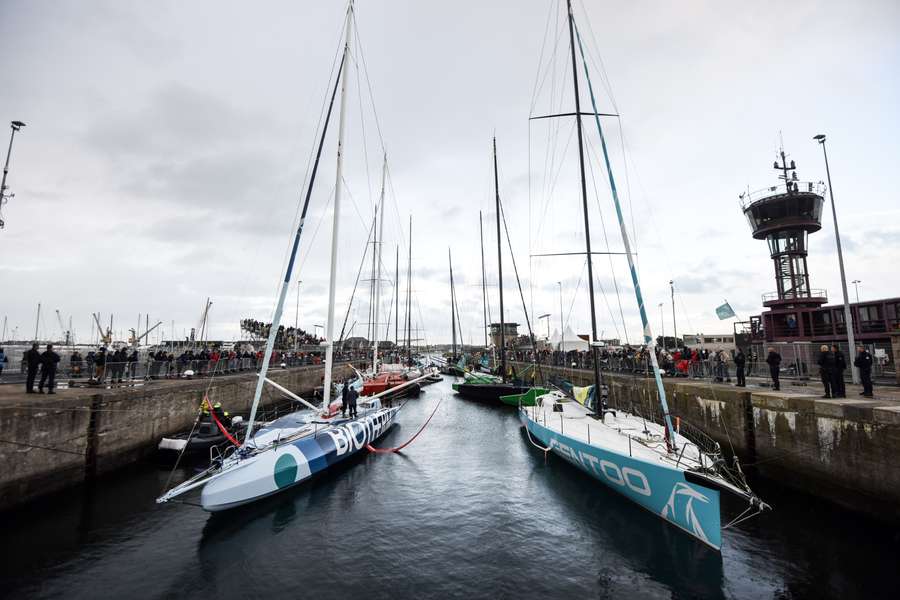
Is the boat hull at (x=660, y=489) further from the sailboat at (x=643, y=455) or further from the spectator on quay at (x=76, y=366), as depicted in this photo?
the spectator on quay at (x=76, y=366)

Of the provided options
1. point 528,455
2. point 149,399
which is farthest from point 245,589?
point 528,455

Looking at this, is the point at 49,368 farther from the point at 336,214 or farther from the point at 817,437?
the point at 817,437

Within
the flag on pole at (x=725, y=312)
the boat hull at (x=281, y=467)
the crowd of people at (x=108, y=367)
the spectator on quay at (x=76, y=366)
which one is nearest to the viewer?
the boat hull at (x=281, y=467)

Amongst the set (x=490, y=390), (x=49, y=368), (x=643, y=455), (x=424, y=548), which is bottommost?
(x=424, y=548)

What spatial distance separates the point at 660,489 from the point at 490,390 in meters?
21.6

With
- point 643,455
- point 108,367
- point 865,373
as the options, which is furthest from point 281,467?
point 865,373

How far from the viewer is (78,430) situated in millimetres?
11820

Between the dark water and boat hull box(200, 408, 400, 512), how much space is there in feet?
1.92

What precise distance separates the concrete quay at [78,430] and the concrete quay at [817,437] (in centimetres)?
2045

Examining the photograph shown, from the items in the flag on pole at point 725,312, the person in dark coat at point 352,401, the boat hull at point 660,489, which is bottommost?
the boat hull at point 660,489

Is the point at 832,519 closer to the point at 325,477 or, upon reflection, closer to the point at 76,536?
the point at 325,477

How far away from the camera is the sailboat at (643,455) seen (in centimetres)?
841

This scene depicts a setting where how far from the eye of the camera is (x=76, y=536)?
8.90 metres

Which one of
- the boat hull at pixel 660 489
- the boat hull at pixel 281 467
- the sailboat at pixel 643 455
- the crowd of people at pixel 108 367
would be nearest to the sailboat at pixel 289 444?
the boat hull at pixel 281 467
